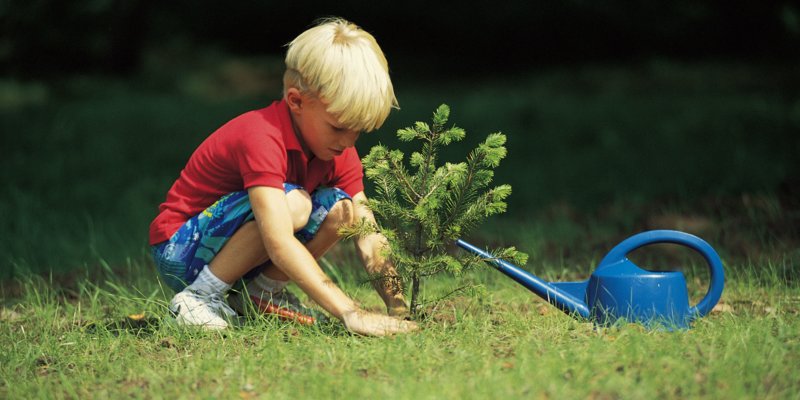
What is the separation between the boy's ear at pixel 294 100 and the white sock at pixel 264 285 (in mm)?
652

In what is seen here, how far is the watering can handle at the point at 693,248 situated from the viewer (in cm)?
264

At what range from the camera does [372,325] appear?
263 centimetres

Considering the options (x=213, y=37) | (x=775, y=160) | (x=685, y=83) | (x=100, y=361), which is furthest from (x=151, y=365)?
(x=213, y=37)

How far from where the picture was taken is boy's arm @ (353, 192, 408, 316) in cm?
282

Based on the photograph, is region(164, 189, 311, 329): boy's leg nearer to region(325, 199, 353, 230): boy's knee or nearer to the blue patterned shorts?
the blue patterned shorts

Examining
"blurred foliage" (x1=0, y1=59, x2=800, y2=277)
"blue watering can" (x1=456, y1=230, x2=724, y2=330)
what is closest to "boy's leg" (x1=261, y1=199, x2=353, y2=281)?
"blue watering can" (x1=456, y1=230, x2=724, y2=330)

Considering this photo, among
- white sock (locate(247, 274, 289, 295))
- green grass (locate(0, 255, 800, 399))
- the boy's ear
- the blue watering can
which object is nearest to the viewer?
green grass (locate(0, 255, 800, 399))

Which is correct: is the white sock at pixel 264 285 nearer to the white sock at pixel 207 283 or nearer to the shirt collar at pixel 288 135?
the white sock at pixel 207 283

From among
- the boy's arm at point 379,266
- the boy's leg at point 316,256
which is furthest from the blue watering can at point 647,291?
the boy's leg at point 316,256

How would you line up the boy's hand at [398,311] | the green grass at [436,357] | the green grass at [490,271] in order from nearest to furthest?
the green grass at [436,357] < the green grass at [490,271] < the boy's hand at [398,311]

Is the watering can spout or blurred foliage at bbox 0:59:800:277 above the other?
the watering can spout

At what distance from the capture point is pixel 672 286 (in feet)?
8.63

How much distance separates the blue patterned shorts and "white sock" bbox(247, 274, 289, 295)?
19 cm

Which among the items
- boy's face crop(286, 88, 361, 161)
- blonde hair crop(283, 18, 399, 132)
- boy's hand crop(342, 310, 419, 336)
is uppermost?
blonde hair crop(283, 18, 399, 132)
